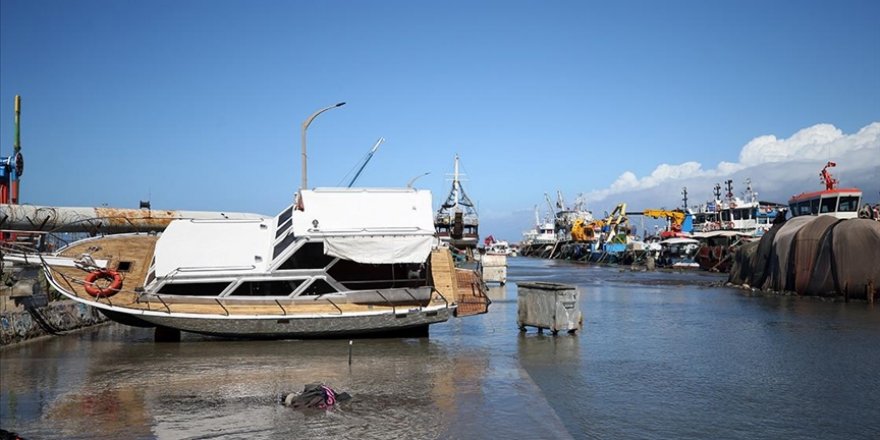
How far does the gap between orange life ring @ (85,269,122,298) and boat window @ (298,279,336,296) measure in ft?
16.4

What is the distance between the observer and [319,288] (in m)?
18.6

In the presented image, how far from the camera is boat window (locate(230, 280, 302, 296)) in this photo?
59.8ft

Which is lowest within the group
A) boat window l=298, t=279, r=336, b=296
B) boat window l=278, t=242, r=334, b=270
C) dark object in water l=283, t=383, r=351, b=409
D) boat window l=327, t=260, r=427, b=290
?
dark object in water l=283, t=383, r=351, b=409

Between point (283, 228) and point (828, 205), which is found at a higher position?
point (828, 205)

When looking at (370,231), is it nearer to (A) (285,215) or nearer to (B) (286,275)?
(B) (286,275)

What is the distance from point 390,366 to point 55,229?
55.7 ft

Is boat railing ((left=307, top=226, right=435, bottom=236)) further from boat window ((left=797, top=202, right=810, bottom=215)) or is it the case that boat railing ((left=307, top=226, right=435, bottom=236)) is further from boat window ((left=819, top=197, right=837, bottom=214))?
boat window ((left=797, top=202, right=810, bottom=215))

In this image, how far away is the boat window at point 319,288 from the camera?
1850cm

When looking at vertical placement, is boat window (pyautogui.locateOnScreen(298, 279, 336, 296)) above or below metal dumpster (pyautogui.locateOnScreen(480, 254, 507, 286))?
above

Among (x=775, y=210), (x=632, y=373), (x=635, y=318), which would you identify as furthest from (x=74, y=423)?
(x=775, y=210)

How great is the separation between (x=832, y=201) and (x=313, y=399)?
49274 millimetres

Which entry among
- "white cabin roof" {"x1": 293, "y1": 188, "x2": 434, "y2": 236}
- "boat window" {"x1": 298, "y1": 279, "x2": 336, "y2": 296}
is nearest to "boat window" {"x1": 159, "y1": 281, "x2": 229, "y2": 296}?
"boat window" {"x1": 298, "y1": 279, "x2": 336, "y2": 296}

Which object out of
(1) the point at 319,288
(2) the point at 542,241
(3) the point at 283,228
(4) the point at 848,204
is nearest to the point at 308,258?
(1) the point at 319,288

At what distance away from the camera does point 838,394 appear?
12.7m
